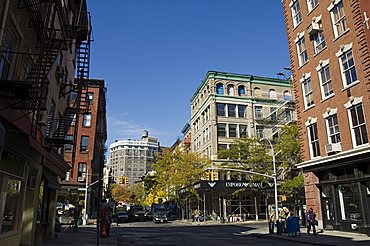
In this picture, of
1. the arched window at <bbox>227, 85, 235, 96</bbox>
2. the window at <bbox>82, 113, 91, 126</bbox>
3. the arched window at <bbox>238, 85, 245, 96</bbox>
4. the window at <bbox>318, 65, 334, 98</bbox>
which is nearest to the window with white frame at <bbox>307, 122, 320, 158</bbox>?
the window at <bbox>318, 65, 334, 98</bbox>

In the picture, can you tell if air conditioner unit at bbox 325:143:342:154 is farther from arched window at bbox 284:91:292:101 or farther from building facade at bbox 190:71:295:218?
arched window at bbox 284:91:292:101

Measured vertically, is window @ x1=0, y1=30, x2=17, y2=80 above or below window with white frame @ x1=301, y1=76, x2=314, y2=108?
below

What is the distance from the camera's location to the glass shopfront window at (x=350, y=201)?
20500mm

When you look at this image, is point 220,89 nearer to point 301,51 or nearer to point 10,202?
point 301,51

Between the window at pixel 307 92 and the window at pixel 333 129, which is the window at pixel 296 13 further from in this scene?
the window at pixel 333 129

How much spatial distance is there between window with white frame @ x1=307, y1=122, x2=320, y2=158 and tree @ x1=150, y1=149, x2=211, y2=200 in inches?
997

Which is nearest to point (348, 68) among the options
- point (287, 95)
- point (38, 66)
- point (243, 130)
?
point (38, 66)

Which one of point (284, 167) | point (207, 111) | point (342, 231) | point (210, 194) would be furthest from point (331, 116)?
point (207, 111)

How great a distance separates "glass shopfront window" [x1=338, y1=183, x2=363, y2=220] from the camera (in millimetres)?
20500

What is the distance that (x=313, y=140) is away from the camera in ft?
82.6

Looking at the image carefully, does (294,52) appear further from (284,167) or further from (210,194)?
(210,194)

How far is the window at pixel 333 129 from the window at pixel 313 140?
1.46 metres

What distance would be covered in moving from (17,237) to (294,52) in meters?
24.5

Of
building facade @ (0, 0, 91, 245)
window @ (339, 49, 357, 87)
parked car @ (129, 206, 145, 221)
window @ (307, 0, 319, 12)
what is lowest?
parked car @ (129, 206, 145, 221)
